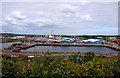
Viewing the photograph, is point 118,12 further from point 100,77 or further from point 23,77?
point 23,77

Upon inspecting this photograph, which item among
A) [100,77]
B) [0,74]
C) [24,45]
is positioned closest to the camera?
[0,74]

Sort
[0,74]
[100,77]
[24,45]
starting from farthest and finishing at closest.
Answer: [24,45] < [100,77] < [0,74]

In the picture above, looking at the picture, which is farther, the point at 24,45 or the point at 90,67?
the point at 24,45

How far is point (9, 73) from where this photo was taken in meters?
2.98

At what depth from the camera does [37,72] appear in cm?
293

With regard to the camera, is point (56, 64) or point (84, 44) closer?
point (56, 64)

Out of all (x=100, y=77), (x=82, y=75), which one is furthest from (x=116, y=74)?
(x=82, y=75)

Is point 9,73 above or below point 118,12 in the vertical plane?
below

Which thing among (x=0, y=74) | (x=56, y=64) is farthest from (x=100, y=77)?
(x=0, y=74)

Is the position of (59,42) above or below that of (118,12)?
below

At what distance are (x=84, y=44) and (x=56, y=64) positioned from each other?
997 centimetres

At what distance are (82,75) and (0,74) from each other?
1110 mm

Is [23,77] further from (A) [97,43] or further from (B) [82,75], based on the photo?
(A) [97,43]

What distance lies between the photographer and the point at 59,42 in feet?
44.8
